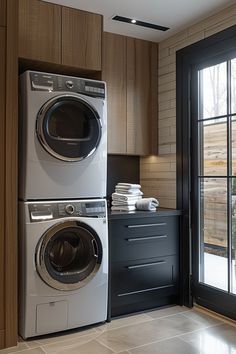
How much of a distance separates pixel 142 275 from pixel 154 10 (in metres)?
2.15

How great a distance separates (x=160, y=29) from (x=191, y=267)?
7.06ft

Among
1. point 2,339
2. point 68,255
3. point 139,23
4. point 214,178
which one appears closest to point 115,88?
point 139,23

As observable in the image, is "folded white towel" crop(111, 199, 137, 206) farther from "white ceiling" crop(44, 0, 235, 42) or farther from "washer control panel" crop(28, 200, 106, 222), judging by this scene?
"white ceiling" crop(44, 0, 235, 42)

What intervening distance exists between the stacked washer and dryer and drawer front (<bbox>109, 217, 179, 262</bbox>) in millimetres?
164

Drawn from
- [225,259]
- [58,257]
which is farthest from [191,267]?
[58,257]

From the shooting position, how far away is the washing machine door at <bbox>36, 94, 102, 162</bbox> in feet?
8.34

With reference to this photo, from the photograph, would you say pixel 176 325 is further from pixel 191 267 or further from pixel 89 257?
pixel 89 257

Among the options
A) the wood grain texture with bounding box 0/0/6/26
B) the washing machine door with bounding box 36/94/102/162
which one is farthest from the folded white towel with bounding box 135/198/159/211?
the wood grain texture with bounding box 0/0/6/26

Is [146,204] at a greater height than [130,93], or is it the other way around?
[130,93]

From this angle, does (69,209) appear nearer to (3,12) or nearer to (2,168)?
(2,168)

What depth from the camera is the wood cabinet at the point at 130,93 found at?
11.1ft

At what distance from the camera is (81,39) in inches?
112

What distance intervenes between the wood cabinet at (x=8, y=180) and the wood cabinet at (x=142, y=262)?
782 millimetres

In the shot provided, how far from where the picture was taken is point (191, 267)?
10.7 feet
